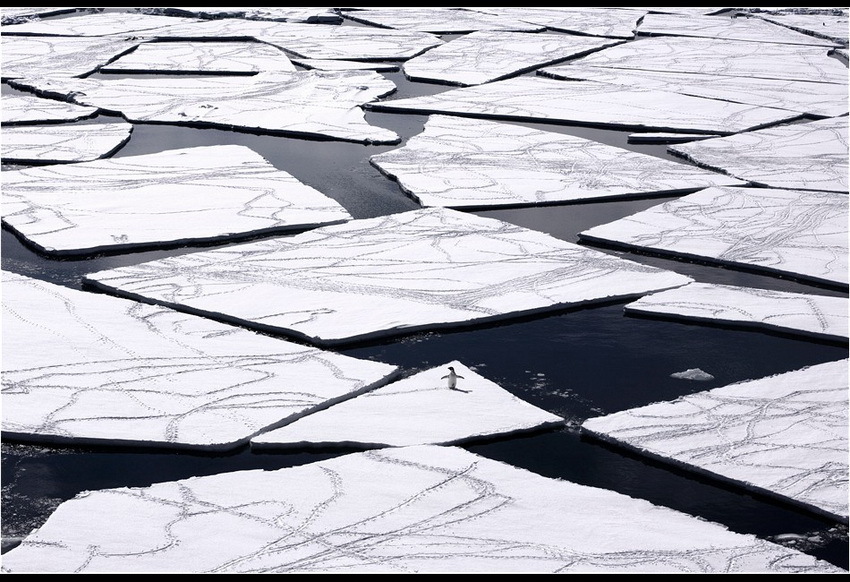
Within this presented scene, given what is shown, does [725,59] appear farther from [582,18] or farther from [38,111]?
[38,111]

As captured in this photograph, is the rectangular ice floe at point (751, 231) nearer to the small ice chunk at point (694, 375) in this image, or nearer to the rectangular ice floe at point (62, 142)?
the small ice chunk at point (694, 375)

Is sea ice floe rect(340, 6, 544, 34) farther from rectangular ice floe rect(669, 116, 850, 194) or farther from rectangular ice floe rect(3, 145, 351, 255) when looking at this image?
rectangular ice floe rect(3, 145, 351, 255)

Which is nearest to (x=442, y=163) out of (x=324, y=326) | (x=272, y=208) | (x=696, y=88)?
(x=272, y=208)

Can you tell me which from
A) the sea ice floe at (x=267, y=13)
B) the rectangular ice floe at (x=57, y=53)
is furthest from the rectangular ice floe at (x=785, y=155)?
the sea ice floe at (x=267, y=13)

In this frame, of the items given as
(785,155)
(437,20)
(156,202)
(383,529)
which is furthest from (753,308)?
(437,20)

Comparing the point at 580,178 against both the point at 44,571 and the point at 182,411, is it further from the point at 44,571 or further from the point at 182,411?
the point at 44,571

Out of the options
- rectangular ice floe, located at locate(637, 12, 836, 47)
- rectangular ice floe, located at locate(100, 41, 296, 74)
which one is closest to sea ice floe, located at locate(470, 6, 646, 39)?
rectangular ice floe, located at locate(637, 12, 836, 47)
